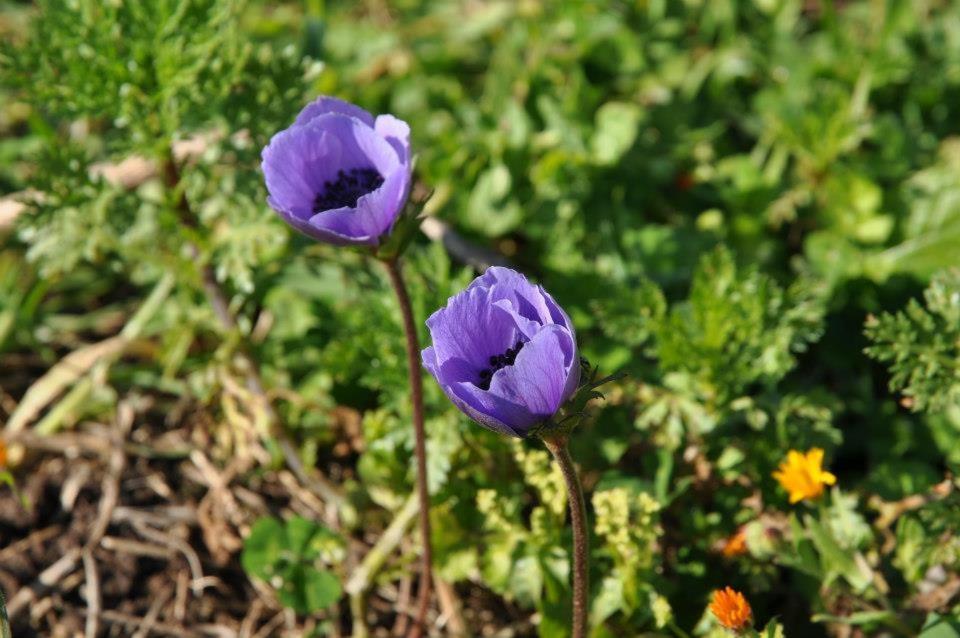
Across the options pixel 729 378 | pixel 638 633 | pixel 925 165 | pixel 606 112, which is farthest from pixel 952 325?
pixel 606 112

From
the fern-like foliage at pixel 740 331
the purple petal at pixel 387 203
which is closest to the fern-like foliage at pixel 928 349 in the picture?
the fern-like foliage at pixel 740 331

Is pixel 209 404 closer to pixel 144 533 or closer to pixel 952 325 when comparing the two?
pixel 144 533

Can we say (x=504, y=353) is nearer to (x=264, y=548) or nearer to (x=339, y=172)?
(x=339, y=172)

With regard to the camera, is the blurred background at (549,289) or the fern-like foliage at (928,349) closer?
the fern-like foliage at (928,349)

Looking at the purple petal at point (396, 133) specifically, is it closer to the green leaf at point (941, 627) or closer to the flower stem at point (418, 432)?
the flower stem at point (418, 432)

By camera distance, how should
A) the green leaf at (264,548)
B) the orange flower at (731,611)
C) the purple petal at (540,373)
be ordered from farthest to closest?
the green leaf at (264,548) < the orange flower at (731,611) < the purple petal at (540,373)

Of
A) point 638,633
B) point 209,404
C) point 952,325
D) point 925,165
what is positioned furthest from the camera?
point 925,165
